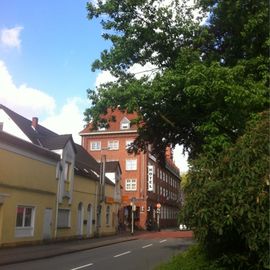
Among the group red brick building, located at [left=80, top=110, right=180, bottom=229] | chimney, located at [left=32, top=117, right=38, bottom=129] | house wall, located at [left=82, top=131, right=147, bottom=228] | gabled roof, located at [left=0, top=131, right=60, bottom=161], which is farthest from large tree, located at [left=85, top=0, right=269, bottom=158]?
house wall, located at [left=82, top=131, right=147, bottom=228]

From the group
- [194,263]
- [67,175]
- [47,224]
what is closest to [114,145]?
[67,175]

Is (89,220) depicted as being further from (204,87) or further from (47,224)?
(204,87)

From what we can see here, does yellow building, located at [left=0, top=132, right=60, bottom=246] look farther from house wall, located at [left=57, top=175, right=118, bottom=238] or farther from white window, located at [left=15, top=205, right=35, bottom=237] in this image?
house wall, located at [left=57, top=175, right=118, bottom=238]

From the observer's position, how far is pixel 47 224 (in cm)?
3209

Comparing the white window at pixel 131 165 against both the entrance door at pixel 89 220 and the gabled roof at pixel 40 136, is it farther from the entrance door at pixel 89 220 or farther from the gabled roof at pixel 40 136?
the gabled roof at pixel 40 136

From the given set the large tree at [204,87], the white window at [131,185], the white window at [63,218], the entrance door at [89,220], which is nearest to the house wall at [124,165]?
the white window at [131,185]

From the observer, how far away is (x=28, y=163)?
28844 mm

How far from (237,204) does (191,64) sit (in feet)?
29.5

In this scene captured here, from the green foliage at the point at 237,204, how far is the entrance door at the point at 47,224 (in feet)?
73.5

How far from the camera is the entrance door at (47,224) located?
104 ft

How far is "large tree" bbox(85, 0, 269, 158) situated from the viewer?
15695 mm

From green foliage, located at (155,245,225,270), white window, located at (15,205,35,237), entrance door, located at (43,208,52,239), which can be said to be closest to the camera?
green foliage, located at (155,245,225,270)

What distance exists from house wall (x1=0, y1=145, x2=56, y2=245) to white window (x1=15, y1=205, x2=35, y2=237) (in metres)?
0.20

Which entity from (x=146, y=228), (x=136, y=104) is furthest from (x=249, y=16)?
(x=146, y=228)
